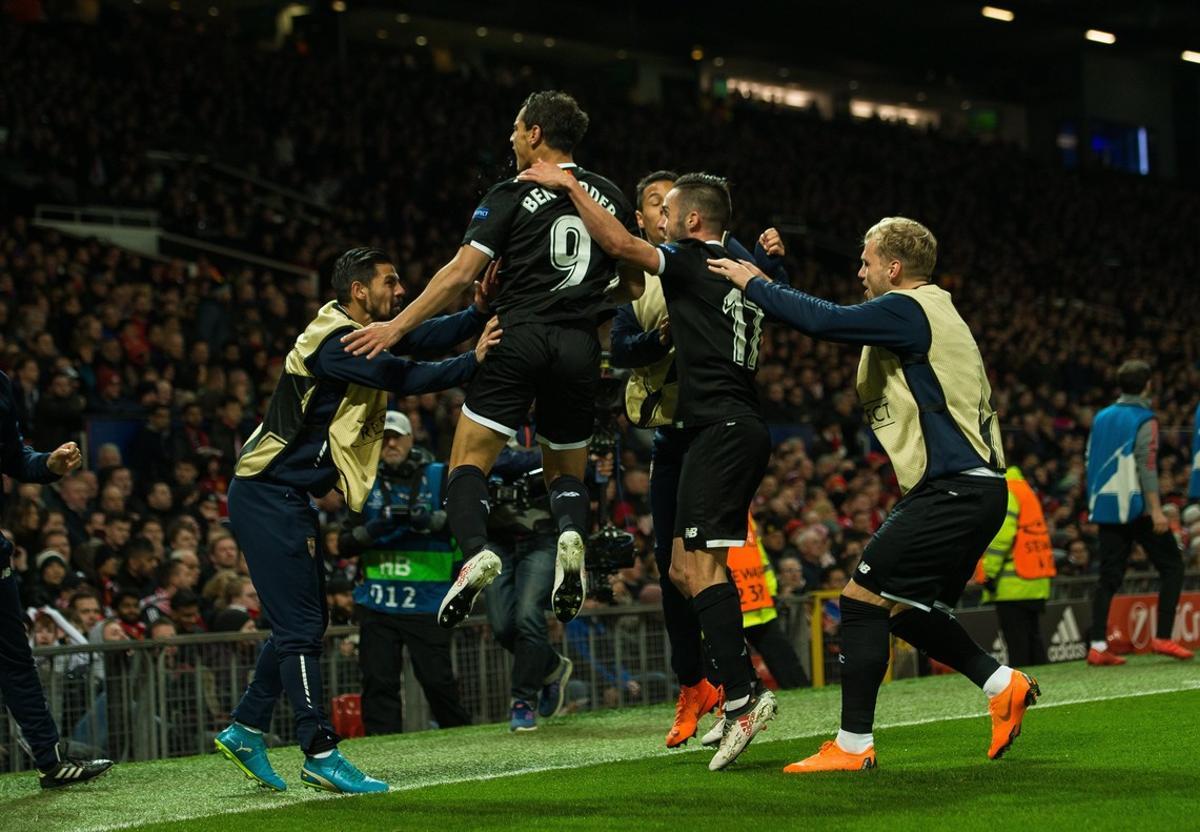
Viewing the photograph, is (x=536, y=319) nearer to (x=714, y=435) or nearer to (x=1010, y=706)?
(x=714, y=435)

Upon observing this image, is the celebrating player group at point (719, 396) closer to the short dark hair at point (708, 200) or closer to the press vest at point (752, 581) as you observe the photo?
the short dark hair at point (708, 200)

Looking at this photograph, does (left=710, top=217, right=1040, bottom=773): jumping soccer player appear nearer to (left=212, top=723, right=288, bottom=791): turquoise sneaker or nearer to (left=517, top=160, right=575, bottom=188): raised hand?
(left=517, top=160, right=575, bottom=188): raised hand

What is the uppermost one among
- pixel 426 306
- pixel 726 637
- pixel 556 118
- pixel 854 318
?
pixel 556 118

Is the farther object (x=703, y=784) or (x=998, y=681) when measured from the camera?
(x=998, y=681)

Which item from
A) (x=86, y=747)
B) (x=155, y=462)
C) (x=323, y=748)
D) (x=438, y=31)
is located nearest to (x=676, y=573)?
(x=323, y=748)

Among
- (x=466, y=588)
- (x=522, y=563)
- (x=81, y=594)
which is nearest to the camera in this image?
(x=466, y=588)

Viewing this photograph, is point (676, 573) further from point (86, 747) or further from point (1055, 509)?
point (1055, 509)

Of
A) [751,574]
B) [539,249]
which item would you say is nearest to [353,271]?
[539,249]

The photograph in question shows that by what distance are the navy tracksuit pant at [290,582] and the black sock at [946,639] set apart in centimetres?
227

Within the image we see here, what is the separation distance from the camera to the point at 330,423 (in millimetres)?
6430

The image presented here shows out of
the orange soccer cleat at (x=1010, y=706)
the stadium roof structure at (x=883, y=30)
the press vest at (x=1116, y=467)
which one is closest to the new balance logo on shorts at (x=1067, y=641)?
the press vest at (x=1116, y=467)

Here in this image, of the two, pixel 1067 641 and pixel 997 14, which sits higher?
pixel 997 14

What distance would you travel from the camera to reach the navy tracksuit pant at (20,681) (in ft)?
22.4

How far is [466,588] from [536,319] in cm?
113
